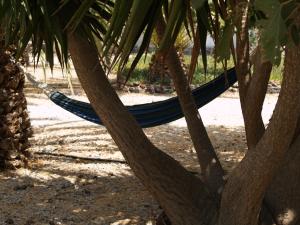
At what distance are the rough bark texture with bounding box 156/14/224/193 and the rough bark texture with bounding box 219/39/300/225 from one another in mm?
549

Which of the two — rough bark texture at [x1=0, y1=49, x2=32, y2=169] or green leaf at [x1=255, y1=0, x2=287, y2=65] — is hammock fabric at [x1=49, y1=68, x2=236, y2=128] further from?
green leaf at [x1=255, y1=0, x2=287, y2=65]

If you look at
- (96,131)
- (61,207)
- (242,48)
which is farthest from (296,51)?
(96,131)

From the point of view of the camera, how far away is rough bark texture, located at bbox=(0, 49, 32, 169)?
14.6ft

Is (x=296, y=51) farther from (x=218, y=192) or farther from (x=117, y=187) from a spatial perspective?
(x=117, y=187)

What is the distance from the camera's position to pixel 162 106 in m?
4.54


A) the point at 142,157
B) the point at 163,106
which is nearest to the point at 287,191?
the point at 142,157

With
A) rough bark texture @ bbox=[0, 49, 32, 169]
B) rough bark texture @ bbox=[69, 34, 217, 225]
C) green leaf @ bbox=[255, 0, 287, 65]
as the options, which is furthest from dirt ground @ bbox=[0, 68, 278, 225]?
green leaf @ bbox=[255, 0, 287, 65]

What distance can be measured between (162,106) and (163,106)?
0.01m

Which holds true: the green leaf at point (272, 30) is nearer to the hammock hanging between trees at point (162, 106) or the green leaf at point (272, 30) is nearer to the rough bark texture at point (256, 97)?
the rough bark texture at point (256, 97)

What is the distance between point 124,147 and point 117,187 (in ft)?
4.83

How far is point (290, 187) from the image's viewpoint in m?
2.94

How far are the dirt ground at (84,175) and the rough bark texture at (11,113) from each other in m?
0.13

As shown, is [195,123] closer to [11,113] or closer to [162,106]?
[162,106]

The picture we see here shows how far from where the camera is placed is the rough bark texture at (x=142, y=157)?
2801mm
